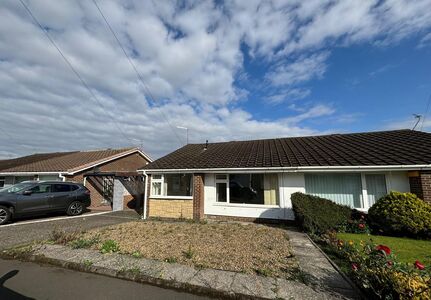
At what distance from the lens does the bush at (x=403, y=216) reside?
7.20 metres

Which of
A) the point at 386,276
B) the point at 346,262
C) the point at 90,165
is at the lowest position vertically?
the point at 346,262

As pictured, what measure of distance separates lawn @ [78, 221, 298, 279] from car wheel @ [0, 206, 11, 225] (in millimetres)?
4923

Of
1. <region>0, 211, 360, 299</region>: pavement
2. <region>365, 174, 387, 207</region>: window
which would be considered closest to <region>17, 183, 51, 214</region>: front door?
<region>0, 211, 360, 299</region>: pavement

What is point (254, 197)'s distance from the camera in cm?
1098

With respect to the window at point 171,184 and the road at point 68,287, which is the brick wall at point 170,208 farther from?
the road at point 68,287

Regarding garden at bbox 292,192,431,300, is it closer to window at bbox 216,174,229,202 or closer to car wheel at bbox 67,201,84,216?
window at bbox 216,174,229,202

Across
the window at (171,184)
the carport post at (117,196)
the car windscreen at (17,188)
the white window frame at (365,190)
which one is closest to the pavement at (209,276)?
the white window frame at (365,190)

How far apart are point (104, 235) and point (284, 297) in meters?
6.54

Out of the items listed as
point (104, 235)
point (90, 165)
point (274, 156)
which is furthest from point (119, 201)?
point (274, 156)

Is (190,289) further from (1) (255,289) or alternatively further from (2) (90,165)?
(2) (90,165)

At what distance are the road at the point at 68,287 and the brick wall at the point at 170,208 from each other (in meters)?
6.78

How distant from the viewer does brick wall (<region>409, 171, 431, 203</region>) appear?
8.12m

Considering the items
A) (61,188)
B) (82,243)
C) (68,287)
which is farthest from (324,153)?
(61,188)

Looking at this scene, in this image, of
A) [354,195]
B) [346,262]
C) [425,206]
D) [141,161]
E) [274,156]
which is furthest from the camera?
[141,161]
